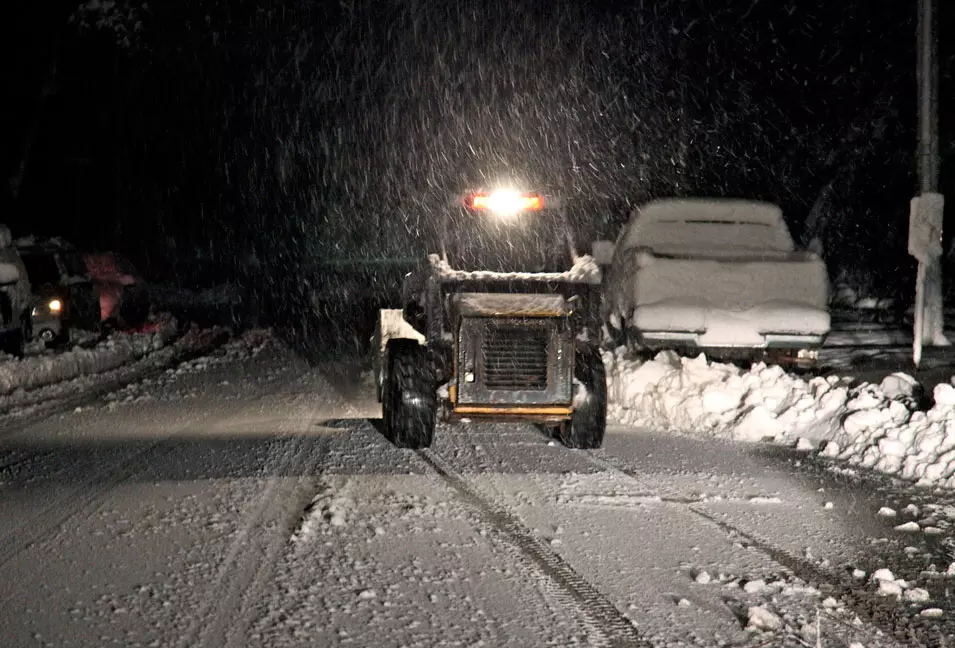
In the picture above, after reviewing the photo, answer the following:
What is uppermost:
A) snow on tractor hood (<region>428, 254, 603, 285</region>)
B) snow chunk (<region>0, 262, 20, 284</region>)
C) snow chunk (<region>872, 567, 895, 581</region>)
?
snow on tractor hood (<region>428, 254, 603, 285</region>)

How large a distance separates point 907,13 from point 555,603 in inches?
825

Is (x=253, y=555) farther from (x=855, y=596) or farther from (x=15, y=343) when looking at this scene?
(x=15, y=343)

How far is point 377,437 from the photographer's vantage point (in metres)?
10.5

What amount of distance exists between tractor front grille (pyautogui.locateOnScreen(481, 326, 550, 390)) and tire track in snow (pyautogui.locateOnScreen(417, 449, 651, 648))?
4.02 feet

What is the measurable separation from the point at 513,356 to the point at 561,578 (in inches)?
136

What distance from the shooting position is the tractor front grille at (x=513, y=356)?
9484mm

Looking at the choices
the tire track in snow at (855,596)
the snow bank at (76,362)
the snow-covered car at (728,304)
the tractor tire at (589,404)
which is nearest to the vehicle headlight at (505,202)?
the tractor tire at (589,404)

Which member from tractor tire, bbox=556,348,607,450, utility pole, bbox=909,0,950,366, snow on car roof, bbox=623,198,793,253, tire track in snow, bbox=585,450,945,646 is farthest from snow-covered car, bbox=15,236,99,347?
tire track in snow, bbox=585,450,945,646

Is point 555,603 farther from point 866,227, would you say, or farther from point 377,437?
point 866,227

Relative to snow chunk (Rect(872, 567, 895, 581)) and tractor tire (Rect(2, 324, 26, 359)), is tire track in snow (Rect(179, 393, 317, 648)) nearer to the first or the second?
snow chunk (Rect(872, 567, 895, 581))

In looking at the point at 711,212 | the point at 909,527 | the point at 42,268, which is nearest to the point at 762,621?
the point at 909,527

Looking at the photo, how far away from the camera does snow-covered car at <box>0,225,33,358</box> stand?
14945mm

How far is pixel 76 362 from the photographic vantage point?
629 inches

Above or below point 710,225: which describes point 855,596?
below
